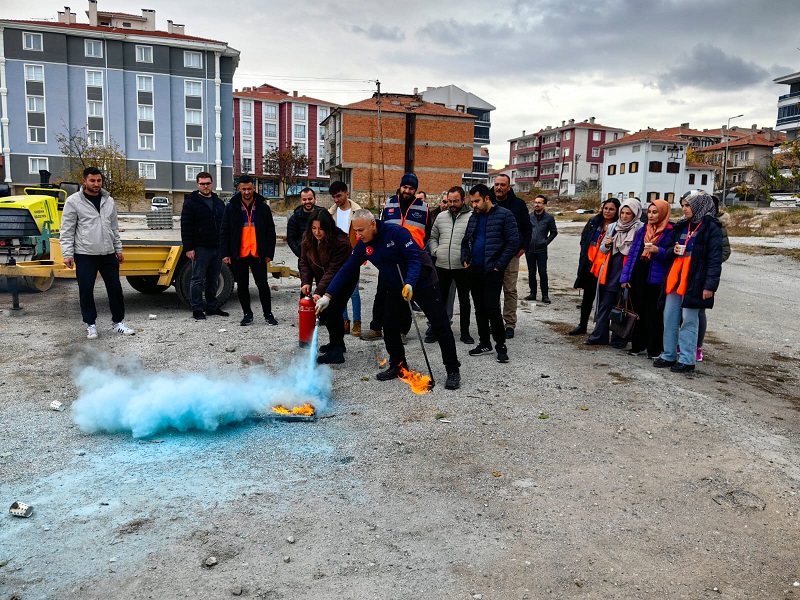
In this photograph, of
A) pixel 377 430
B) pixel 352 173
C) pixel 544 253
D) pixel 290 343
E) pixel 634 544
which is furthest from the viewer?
pixel 352 173

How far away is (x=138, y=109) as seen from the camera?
52.5m

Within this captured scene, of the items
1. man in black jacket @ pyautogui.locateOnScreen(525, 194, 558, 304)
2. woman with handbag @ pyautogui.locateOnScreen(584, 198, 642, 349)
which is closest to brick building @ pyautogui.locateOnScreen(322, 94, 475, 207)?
man in black jacket @ pyautogui.locateOnScreen(525, 194, 558, 304)

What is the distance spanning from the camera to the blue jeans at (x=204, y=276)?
8.77 m

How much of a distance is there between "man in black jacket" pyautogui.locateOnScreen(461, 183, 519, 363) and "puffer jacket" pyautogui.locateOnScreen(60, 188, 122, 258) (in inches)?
167

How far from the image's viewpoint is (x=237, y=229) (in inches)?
331

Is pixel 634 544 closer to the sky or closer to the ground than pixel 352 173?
closer to the ground

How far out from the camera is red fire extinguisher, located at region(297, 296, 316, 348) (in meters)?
6.79

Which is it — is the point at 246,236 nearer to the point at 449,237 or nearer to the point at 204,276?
the point at 204,276

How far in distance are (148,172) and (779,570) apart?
5682cm

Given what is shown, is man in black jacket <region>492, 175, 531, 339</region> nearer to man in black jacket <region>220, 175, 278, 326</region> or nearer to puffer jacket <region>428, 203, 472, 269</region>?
puffer jacket <region>428, 203, 472, 269</region>

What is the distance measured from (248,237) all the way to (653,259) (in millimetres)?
5136

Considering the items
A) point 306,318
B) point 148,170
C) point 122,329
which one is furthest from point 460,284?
point 148,170

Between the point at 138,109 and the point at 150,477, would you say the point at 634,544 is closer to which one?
the point at 150,477

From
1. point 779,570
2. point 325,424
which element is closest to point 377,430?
point 325,424
